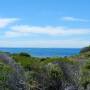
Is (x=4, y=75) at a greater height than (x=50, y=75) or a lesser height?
greater

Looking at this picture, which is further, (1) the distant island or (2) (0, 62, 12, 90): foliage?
(1) the distant island

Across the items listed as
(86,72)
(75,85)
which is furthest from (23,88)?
(86,72)

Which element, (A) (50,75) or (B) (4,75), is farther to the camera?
(A) (50,75)

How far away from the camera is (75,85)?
65.1ft

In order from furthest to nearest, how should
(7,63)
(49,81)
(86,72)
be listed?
(86,72) → (49,81) → (7,63)

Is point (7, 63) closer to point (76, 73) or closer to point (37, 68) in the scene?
point (37, 68)

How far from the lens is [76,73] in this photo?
20.3m

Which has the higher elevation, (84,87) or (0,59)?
(0,59)

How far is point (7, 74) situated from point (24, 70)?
2429mm

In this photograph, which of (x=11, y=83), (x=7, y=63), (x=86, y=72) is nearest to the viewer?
(x=11, y=83)

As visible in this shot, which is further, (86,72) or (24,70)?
(86,72)

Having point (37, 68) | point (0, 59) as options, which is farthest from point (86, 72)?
point (0, 59)

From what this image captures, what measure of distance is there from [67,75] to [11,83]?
4.11 meters

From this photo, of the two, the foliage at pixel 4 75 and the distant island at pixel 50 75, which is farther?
the distant island at pixel 50 75
